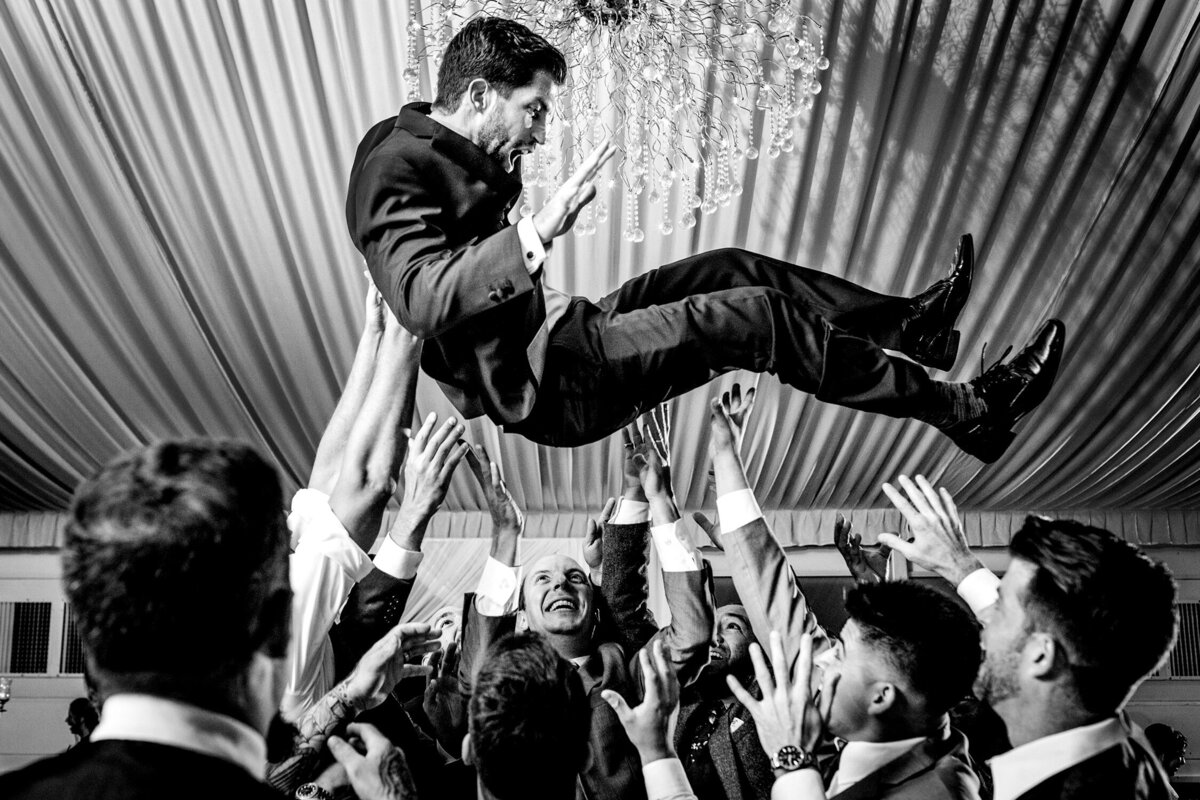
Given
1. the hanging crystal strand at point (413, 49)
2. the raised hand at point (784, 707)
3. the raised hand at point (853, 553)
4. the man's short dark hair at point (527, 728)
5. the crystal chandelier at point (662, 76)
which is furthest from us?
the crystal chandelier at point (662, 76)

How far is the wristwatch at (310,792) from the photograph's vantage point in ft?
6.63

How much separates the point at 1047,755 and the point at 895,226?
4.08 metres

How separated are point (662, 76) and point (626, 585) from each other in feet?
6.79

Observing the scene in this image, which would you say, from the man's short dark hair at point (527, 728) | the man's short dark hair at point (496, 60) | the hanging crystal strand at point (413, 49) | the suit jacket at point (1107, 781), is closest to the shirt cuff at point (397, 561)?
the man's short dark hair at point (527, 728)

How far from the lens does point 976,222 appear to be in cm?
560

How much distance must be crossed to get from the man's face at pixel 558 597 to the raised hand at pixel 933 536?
3.44ft

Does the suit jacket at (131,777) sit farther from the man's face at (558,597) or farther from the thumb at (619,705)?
the man's face at (558,597)

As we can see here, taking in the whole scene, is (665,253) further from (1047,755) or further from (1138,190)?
(1047,755)

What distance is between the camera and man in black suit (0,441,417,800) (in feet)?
3.27

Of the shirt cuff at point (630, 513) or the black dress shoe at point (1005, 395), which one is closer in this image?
the black dress shoe at point (1005, 395)

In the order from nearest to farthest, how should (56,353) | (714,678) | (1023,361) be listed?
(1023,361)
(714,678)
(56,353)

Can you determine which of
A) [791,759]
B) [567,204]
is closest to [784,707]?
[791,759]

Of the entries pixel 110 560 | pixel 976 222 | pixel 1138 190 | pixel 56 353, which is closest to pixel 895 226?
pixel 976 222

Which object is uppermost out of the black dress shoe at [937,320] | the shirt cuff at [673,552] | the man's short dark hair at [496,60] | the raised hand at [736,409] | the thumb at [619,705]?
the man's short dark hair at [496,60]
